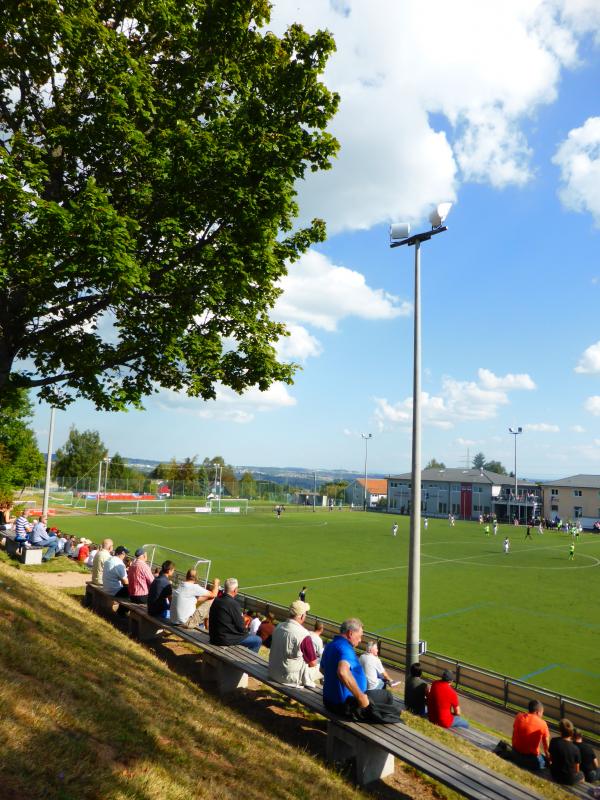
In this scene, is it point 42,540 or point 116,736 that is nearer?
point 116,736

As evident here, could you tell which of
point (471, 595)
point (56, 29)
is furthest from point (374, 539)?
point (56, 29)

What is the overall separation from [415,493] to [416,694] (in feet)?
12.8

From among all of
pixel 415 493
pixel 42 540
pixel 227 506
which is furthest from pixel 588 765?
pixel 227 506

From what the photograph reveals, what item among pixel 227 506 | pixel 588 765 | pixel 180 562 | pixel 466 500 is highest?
pixel 180 562

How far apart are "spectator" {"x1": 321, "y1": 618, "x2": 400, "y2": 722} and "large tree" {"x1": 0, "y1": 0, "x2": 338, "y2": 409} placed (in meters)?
6.22

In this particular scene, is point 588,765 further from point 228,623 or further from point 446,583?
point 446,583

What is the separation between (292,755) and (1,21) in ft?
37.5

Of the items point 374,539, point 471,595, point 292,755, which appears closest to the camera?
point 292,755

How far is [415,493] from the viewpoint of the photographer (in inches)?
465

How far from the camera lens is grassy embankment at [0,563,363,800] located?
14.2ft

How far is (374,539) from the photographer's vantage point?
46.3m

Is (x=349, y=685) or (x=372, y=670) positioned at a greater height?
(x=349, y=685)

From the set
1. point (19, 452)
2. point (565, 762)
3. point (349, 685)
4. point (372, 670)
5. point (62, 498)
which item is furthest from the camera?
point (62, 498)

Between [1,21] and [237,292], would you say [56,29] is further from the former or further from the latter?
[237,292]
